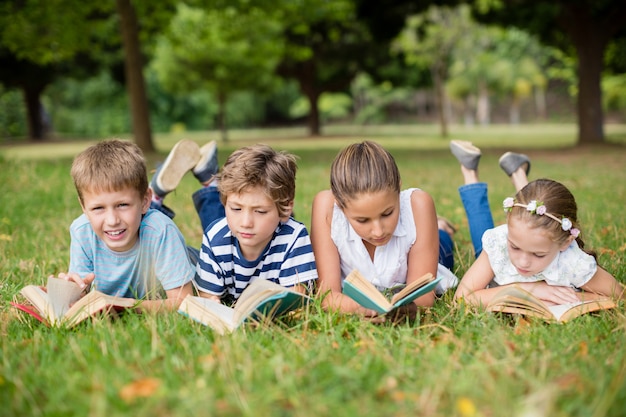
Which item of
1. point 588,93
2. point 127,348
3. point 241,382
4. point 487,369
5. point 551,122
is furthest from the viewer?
point 551,122

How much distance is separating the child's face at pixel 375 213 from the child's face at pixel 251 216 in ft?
1.24

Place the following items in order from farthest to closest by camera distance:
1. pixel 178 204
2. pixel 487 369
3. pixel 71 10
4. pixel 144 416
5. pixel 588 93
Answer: pixel 588 93 → pixel 71 10 → pixel 178 204 → pixel 487 369 → pixel 144 416

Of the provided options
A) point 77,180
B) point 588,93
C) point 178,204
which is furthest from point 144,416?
point 588,93

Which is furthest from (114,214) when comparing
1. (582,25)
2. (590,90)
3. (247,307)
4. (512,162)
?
(590,90)

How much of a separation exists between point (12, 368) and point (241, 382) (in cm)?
81

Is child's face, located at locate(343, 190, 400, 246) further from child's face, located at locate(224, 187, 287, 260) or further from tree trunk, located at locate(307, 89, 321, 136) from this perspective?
tree trunk, located at locate(307, 89, 321, 136)

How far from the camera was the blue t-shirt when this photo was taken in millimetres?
2959

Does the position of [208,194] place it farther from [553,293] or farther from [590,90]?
[590,90]

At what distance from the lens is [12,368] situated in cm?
196

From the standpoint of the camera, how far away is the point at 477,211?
3875mm

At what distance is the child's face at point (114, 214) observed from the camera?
2.82 m

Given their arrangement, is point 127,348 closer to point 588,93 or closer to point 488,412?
point 488,412

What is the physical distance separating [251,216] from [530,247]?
1.36m

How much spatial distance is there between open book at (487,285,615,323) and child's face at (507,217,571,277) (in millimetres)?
264
